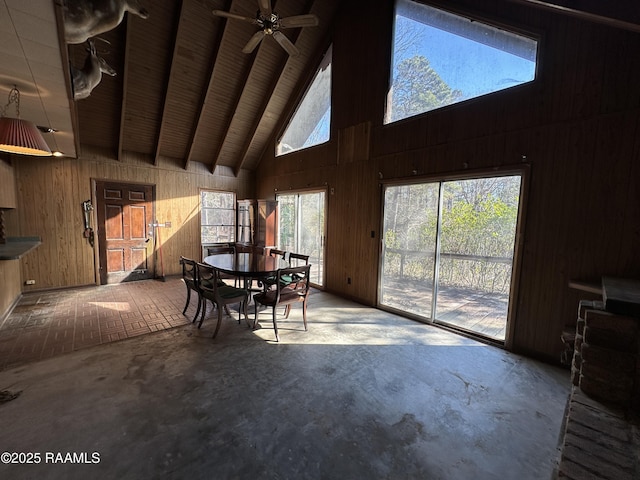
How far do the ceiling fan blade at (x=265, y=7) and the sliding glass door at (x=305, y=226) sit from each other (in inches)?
120

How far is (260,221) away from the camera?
6.79 meters

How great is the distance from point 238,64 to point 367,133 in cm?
277

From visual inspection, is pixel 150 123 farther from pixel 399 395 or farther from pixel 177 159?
pixel 399 395

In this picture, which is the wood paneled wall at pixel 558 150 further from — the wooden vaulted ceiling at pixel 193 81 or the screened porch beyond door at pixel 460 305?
the wooden vaulted ceiling at pixel 193 81

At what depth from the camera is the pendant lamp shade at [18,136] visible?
7.06 ft

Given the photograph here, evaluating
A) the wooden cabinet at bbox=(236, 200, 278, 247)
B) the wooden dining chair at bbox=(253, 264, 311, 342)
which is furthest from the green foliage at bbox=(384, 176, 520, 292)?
the wooden cabinet at bbox=(236, 200, 278, 247)

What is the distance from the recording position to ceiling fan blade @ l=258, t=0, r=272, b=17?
9.96 feet

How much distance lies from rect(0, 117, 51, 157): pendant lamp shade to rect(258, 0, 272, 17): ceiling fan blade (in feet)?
8.33

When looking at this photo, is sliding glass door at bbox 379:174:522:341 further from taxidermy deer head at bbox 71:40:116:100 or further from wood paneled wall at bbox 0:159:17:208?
wood paneled wall at bbox 0:159:17:208

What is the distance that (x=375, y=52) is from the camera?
4434 mm

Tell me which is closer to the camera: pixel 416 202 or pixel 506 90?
pixel 506 90

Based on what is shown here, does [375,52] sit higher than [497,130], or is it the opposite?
[375,52]

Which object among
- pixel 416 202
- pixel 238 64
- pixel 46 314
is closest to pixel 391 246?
pixel 416 202

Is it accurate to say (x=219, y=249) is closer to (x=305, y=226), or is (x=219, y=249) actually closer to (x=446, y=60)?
(x=305, y=226)
